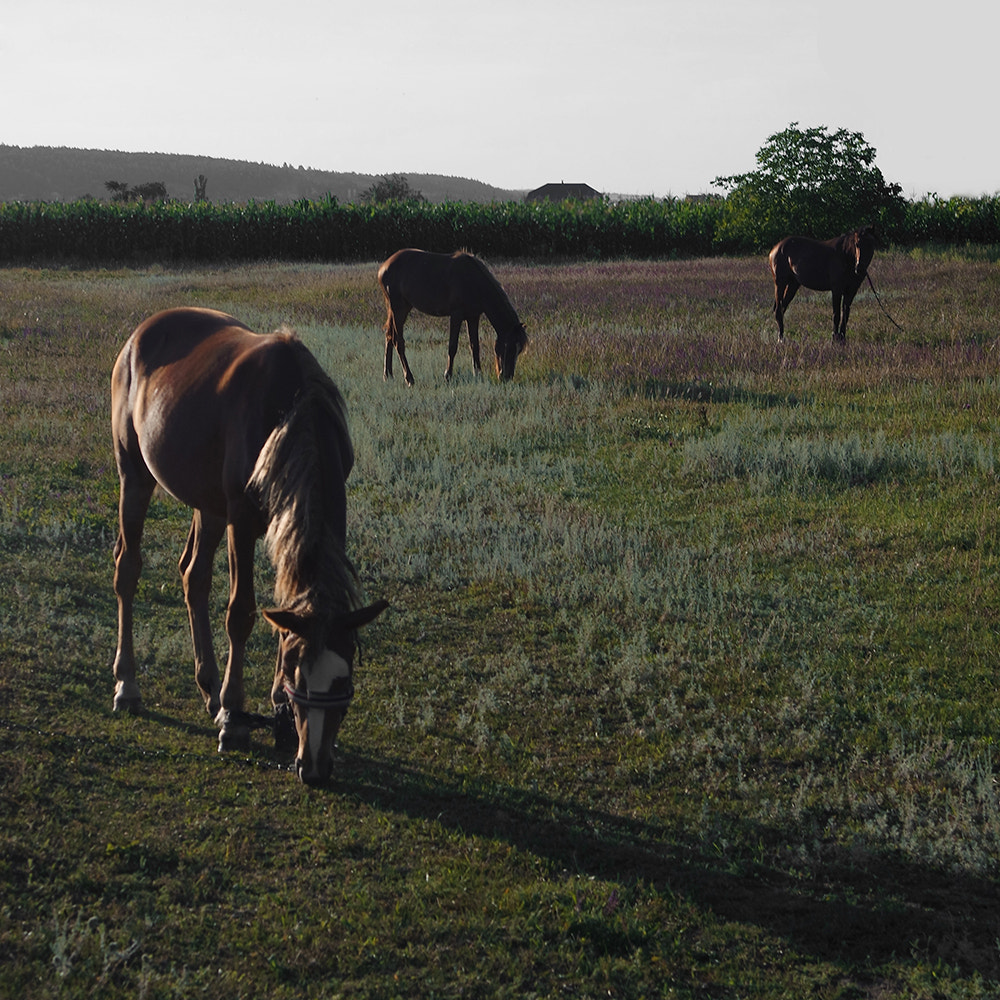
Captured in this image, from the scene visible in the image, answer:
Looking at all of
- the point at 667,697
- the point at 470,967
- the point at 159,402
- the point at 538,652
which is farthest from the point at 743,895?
the point at 159,402

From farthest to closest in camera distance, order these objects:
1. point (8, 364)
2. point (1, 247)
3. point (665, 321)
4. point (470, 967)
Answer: point (1, 247) < point (665, 321) < point (8, 364) < point (470, 967)

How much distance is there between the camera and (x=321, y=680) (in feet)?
13.0

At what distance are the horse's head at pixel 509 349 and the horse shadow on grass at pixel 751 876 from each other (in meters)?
11.2

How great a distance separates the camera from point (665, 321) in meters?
21.6

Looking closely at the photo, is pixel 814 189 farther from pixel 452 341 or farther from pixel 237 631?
pixel 237 631

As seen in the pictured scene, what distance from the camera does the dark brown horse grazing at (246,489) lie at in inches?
159

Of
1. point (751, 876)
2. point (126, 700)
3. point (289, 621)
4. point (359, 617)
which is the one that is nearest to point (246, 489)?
point (289, 621)

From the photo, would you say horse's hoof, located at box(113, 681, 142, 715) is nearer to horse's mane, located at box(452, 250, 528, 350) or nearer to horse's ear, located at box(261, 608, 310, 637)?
horse's ear, located at box(261, 608, 310, 637)

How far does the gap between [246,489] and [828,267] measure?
17.4m

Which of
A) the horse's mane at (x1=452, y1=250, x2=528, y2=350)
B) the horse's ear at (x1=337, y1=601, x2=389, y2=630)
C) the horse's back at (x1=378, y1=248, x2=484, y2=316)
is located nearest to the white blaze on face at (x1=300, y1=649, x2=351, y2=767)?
the horse's ear at (x1=337, y1=601, x2=389, y2=630)

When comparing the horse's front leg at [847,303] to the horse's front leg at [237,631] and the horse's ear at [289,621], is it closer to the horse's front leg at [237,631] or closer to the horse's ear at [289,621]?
the horse's front leg at [237,631]

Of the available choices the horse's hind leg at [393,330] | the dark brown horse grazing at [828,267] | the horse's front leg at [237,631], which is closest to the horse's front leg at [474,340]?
the horse's hind leg at [393,330]

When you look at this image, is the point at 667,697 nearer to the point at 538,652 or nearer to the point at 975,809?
the point at 538,652

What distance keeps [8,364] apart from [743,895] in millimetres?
16528
